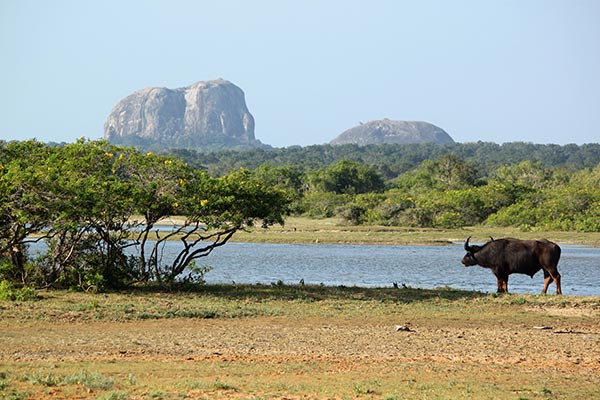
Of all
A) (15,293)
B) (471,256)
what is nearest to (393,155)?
(471,256)

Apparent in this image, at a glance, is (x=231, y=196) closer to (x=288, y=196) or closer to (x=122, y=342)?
(x=288, y=196)

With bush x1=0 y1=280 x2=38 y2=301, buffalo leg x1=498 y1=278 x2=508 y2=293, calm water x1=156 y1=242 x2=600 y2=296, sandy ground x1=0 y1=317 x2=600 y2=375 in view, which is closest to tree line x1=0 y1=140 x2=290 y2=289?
bush x1=0 y1=280 x2=38 y2=301

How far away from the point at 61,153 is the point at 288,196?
6080mm

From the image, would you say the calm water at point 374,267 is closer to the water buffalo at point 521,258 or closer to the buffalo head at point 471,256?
the buffalo head at point 471,256

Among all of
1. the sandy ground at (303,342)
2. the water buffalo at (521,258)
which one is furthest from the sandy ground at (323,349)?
the water buffalo at (521,258)

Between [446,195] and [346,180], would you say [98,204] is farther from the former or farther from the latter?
[346,180]

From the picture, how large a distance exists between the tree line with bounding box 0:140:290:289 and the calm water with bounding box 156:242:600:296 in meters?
6.54

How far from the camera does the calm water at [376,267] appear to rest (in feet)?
97.2

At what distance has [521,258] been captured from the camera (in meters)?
24.0

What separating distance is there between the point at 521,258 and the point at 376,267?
12.8 m

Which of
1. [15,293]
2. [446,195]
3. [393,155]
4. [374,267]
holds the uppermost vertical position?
[393,155]

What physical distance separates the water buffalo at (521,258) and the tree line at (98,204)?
602 centimetres

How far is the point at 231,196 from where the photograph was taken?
70.5 feet

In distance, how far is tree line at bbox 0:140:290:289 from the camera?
20.2 m
